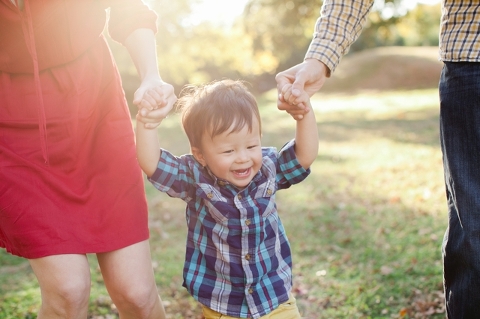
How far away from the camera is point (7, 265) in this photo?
4871mm

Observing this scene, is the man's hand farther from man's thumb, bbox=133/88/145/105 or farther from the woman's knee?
the woman's knee

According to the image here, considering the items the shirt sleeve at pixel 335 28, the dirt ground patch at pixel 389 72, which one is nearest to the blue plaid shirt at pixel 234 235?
the shirt sleeve at pixel 335 28

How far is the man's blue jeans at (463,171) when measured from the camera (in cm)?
199

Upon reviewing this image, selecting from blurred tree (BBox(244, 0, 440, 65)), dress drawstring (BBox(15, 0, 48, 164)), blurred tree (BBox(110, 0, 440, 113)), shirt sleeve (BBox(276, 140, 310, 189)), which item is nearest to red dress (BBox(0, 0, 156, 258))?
dress drawstring (BBox(15, 0, 48, 164))

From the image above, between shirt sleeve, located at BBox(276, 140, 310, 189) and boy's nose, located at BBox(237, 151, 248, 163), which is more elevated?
boy's nose, located at BBox(237, 151, 248, 163)

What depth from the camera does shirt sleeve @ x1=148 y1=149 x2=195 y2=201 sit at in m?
2.25

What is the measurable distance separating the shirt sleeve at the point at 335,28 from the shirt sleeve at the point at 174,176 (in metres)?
0.76

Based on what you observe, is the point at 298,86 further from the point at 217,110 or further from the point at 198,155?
the point at 198,155

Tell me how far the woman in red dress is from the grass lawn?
1.57 meters

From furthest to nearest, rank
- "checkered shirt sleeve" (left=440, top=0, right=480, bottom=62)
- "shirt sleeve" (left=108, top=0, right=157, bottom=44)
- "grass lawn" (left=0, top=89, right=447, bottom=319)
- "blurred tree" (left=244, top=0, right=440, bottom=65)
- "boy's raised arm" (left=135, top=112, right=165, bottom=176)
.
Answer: "blurred tree" (left=244, top=0, right=440, bottom=65), "grass lawn" (left=0, top=89, right=447, bottom=319), "shirt sleeve" (left=108, top=0, right=157, bottom=44), "boy's raised arm" (left=135, top=112, right=165, bottom=176), "checkered shirt sleeve" (left=440, top=0, right=480, bottom=62)

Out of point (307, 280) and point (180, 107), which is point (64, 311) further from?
point (307, 280)

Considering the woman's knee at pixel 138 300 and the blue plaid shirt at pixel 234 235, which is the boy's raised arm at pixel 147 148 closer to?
the blue plaid shirt at pixel 234 235

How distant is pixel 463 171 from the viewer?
2.04 meters

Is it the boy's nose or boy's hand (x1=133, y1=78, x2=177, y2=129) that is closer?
boy's hand (x1=133, y1=78, x2=177, y2=129)
